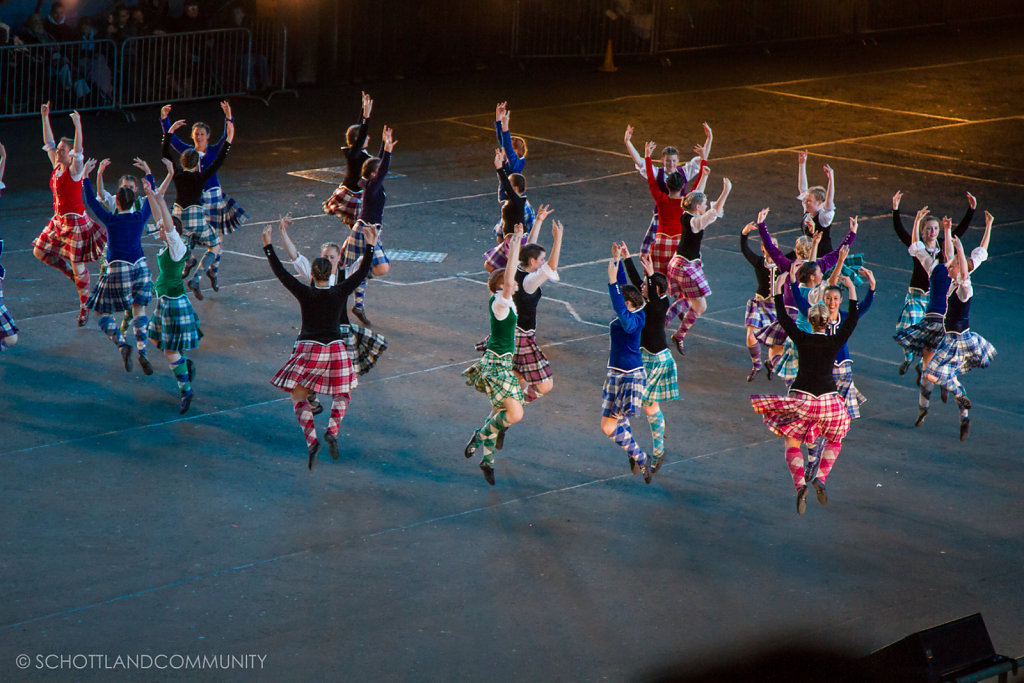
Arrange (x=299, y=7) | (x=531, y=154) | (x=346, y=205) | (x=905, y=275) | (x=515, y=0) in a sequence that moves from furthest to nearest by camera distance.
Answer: (x=515, y=0), (x=299, y=7), (x=531, y=154), (x=905, y=275), (x=346, y=205)

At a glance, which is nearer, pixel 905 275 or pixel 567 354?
pixel 567 354

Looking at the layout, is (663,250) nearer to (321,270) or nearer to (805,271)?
(805,271)

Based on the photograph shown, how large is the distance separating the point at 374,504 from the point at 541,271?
7.19 feet

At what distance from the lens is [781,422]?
911 cm

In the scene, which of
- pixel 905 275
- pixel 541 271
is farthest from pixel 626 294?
pixel 905 275

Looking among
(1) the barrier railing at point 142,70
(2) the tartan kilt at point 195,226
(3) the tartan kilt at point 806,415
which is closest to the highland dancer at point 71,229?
(2) the tartan kilt at point 195,226

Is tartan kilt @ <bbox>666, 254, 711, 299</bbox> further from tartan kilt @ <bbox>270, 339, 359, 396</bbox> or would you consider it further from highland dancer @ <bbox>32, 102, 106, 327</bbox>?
highland dancer @ <bbox>32, 102, 106, 327</bbox>

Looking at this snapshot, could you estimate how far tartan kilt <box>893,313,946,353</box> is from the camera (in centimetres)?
1085

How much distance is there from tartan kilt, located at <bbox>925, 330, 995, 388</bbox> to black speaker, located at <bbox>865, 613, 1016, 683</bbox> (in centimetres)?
566

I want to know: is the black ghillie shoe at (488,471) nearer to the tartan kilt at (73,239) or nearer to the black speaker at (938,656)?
the black speaker at (938,656)

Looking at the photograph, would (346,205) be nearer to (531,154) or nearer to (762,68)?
(531,154)

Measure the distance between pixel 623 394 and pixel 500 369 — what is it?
2.97 ft

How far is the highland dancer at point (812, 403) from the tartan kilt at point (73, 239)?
22.6ft

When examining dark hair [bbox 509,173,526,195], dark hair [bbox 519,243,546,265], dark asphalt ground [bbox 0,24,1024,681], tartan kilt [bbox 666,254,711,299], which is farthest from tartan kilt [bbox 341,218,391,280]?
dark hair [bbox 519,243,546,265]
